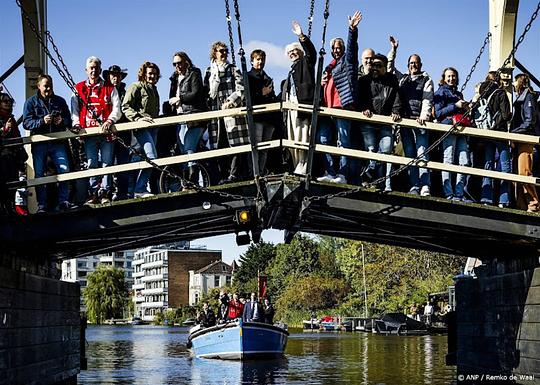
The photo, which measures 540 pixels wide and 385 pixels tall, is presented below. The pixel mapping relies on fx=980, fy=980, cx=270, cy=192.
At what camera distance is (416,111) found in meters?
11.5

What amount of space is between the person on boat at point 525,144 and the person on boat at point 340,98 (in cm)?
200

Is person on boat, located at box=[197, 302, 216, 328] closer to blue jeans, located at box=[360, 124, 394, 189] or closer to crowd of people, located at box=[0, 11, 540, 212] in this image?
crowd of people, located at box=[0, 11, 540, 212]

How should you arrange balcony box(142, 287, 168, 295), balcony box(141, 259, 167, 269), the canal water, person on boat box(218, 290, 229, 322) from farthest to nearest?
balcony box(142, 287, 168, 295)
balcony box(141, 259, 167, 269)
person on boat box(218, 290, 229, 322)
the canal water

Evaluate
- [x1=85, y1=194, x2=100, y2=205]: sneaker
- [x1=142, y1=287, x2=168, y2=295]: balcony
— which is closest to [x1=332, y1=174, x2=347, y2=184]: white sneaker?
[x1=85, y1=194, x2=100, y2=205]: sneaker

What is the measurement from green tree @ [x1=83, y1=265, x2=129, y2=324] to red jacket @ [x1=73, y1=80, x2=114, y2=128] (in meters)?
113

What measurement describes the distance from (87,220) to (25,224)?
2.21 ft

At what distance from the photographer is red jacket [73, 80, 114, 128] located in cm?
1100

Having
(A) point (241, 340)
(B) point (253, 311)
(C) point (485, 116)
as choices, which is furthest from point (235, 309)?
(C) point (485, 116)

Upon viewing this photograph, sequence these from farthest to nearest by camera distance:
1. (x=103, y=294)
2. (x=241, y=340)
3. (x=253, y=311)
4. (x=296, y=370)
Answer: (x=103, y=294) → (x=253, y=311) → (x=241, y=340) → (x=296, y=370)

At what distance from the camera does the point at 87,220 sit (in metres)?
10.8

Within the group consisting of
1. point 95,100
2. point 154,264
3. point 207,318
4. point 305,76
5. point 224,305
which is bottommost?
point 207,318

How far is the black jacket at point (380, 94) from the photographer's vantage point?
1091cm

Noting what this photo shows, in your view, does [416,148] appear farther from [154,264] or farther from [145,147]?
[154,264]

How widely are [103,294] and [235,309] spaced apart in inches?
3837
